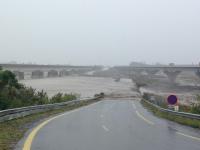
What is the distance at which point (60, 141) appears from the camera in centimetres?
1321

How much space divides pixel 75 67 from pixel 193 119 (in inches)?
7024

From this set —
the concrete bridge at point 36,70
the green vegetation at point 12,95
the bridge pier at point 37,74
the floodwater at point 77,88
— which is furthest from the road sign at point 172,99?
the bridge pier at point 37,74

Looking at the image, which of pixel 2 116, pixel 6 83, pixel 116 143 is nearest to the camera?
pixel 116 143

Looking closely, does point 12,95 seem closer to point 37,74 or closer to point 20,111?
point 20,111

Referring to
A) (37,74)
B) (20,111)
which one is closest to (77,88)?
(37,74)

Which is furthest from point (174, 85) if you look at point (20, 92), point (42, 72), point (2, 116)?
point (2, 116)

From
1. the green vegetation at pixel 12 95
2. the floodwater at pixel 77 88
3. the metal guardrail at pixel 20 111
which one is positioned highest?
the green vegetation at pixel 12 95

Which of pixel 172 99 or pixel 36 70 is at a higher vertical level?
pixel 36 70

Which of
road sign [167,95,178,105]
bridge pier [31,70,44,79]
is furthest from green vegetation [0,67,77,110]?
bridge pier [31,70,44,79]

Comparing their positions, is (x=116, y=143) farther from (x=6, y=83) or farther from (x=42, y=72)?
(x=42, y=72)

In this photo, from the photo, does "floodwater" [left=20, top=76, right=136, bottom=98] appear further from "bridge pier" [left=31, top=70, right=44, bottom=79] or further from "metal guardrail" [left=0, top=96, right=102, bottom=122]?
"metal guardrail" [left=0, top=96, right=102, bottom=122]

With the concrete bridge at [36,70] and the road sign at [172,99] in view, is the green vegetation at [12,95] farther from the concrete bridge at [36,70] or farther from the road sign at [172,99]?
the concrete bridge at [36,70]

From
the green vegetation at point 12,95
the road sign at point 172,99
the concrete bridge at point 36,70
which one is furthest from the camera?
the concrete bridge at point 36,70

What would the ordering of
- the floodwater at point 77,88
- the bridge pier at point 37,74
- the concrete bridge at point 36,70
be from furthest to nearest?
the bridge pier at point 37,74 → the concrete bridge at point 36,70 → the floodwater at point 77,88
